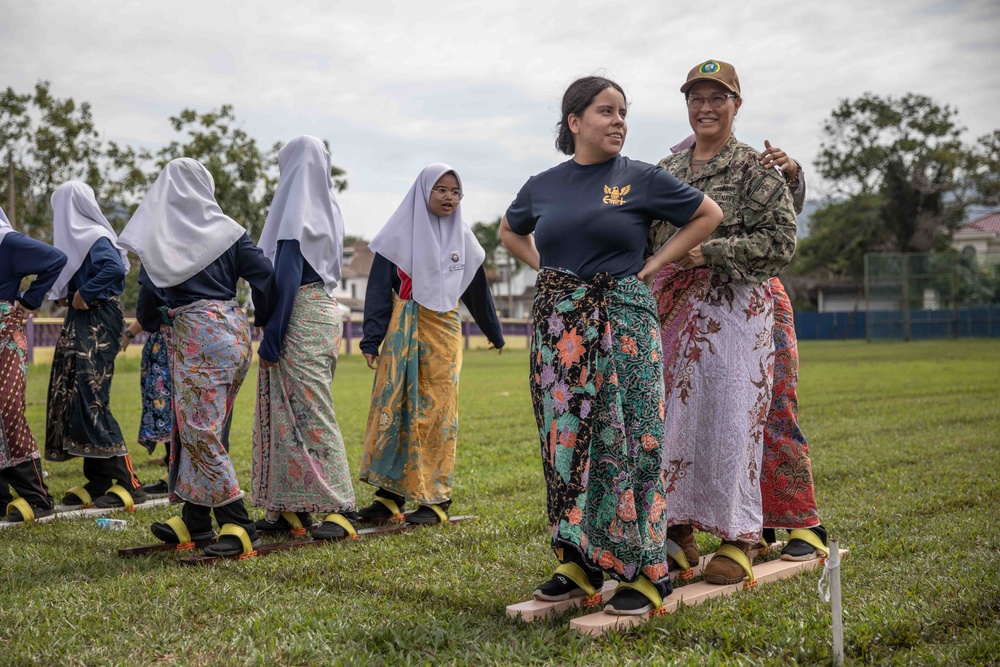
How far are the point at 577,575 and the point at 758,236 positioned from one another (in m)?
1.57

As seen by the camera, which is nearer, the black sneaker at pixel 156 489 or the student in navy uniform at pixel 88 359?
the student in navy uniform at pixel 88 359

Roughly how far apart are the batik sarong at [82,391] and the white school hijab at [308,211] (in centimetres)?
156

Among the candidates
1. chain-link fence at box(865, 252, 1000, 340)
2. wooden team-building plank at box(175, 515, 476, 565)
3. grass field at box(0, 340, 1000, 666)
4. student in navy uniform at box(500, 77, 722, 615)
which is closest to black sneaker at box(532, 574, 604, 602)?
student in navy uniform at box(500, 77, 722, 615)

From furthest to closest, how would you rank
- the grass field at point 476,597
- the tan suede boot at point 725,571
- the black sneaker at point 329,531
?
the black sneaker at point 329,531 → the tan suede boot at point 725,571 → the grass field at point 476,597

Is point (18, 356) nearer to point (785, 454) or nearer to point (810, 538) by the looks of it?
point (785, 454)

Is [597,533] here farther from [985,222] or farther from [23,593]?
[985,222]

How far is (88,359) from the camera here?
20.2 ft

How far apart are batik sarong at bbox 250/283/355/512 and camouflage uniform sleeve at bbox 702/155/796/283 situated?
212 cm

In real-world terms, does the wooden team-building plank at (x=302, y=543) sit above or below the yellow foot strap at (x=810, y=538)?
below

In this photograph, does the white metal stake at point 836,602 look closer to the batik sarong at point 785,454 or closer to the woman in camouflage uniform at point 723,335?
the woman in camouflage uniform at point 723,335

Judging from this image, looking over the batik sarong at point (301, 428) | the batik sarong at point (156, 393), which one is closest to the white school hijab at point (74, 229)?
the batik sarong at point (156, 393)

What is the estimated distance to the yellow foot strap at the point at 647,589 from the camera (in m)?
3.53

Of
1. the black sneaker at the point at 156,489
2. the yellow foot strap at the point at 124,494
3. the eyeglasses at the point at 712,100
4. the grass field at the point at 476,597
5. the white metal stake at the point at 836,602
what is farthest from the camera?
the black sneaker at the point at 156,489

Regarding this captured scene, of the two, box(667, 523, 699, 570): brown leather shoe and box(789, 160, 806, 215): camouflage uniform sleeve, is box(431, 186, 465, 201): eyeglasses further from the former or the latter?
box(667, 523, 699, 570): brown leather shoe
